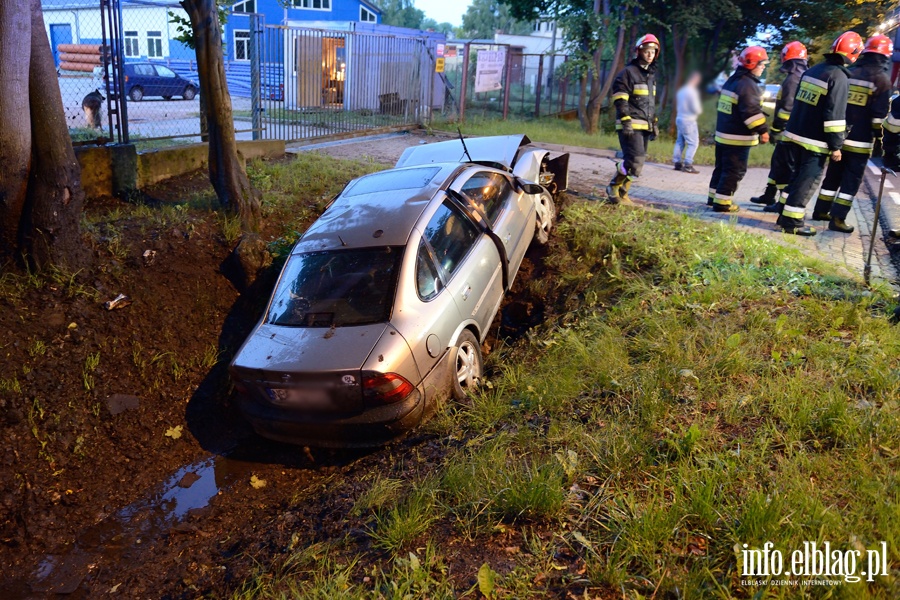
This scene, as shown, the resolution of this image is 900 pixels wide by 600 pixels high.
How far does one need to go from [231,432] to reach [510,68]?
665 inches

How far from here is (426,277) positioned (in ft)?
16.3

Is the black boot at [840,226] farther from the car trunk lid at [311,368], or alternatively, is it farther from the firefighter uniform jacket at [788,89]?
the car trunk lid at [311,368]

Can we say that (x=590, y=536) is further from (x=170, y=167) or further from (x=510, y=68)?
(x=510, y=68)

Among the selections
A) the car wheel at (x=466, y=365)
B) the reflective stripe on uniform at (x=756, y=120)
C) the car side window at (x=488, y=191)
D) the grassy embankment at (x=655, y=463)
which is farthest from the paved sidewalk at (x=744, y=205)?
the car wheel at (x=466, y=365)

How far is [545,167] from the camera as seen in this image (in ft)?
27.5

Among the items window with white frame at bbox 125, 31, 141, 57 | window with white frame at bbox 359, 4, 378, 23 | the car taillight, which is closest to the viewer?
the car taillight

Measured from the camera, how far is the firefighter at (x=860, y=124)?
23.9 feet

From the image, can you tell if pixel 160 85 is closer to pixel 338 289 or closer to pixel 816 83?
pixel 338 289

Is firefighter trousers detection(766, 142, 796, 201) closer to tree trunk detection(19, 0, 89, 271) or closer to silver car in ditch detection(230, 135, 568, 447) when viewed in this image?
silver car in ditch detection(230, 135, 568, 447)

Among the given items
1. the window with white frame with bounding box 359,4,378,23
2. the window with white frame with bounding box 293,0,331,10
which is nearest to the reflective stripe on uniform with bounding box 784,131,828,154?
the window with white frame with bounding box 293,0,331,10

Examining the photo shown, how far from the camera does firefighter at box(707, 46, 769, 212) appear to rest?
8094 millimetres

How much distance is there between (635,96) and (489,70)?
11652mm

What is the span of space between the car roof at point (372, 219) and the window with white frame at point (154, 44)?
7.46m

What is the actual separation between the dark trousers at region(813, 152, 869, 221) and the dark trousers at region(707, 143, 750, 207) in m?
0.93
